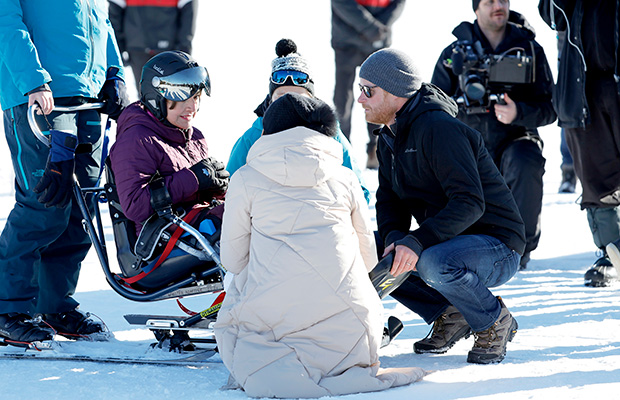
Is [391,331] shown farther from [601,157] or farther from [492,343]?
[601,157]

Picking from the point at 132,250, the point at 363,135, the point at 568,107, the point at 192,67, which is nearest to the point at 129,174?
the point at 132,250

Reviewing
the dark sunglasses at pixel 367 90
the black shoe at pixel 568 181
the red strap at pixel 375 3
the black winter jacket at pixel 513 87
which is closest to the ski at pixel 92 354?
the dark sunglasses at pixel 367 90

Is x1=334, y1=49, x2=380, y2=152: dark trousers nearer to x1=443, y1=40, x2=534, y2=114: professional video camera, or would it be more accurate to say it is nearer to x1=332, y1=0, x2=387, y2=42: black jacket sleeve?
x1=332, y1=0, x2=387, y2=42: black jacket sleeve

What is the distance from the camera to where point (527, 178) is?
5.75 metres

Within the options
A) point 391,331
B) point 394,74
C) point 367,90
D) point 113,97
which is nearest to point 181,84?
point 113,97

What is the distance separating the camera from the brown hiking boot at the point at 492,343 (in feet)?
11.4

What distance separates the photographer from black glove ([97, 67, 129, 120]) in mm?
4180

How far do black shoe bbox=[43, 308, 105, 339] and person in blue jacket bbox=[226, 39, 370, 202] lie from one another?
3.35 ft

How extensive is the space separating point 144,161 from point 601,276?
2994 mm

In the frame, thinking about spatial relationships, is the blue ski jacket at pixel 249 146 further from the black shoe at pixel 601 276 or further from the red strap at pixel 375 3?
the red strap at pixel 375 3

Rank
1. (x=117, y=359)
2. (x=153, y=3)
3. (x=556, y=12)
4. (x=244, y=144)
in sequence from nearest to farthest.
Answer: (x=117, y=359)
(x=244, y=144)
(x=556, y=12)
(x=153, y=3)

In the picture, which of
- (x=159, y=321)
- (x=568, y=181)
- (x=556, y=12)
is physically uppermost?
(x=556, y=12)

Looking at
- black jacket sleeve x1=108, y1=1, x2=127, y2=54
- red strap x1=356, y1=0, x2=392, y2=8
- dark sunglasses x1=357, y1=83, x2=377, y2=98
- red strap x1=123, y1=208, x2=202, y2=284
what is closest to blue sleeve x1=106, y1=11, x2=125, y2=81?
red strap x1=123, y1=208, x2=202, y2=284

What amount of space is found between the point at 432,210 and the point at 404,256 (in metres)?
0.40
